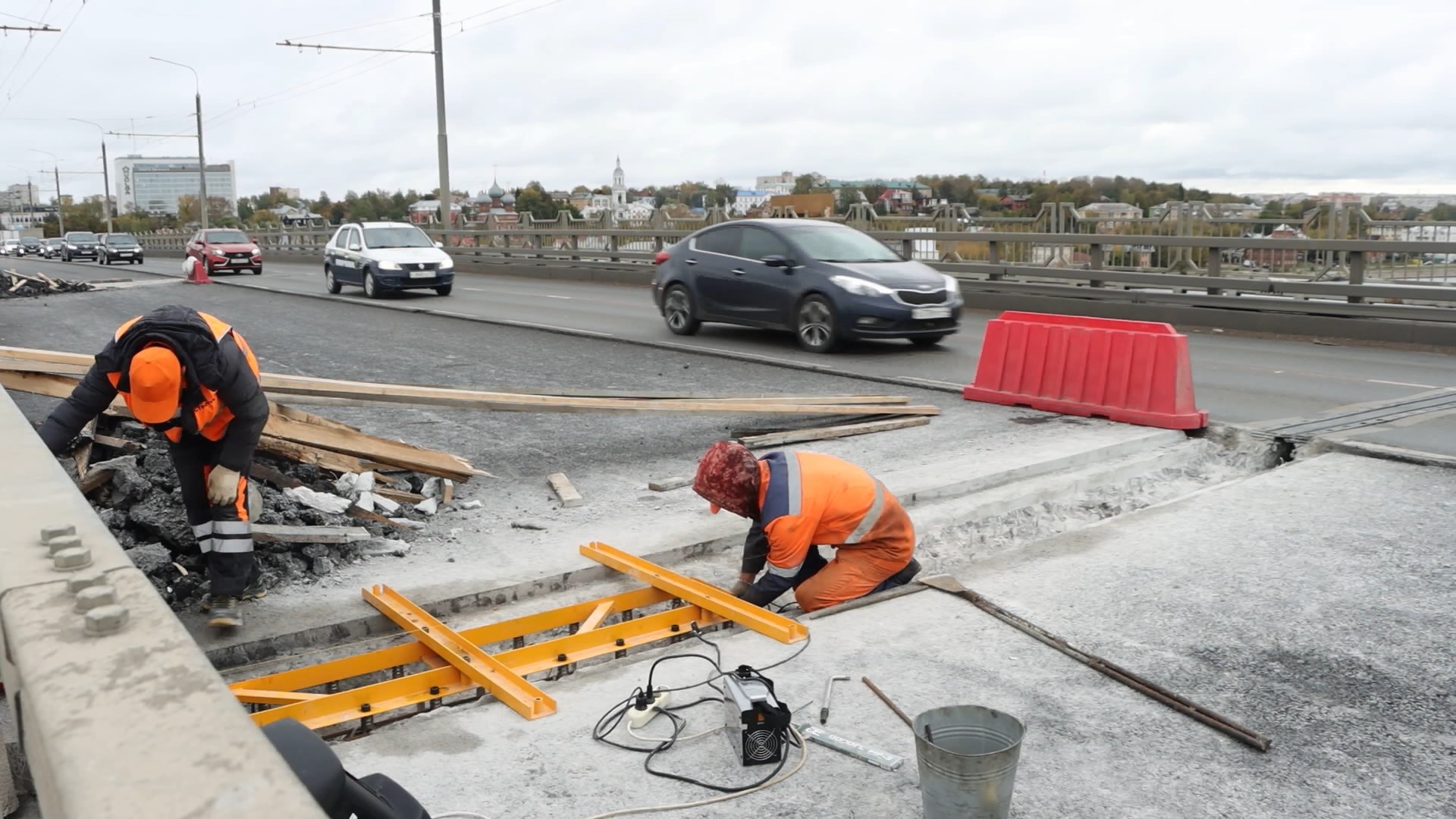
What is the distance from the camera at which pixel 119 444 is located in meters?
6.77

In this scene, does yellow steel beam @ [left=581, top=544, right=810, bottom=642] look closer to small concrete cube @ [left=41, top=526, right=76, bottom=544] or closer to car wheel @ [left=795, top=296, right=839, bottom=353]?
small concrete cube @ [left=41, top=526, right=76, bottom=544]

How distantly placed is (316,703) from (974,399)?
7.36 m

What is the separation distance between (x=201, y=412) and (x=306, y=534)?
1168 mm

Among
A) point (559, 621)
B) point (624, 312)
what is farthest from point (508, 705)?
point (624, 312)

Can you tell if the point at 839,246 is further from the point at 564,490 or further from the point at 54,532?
the point at 54,532

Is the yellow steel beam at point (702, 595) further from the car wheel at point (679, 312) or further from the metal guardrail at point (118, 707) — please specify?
the car wheel at point (679, 312)

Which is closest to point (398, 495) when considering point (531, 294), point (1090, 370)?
point (1090, 370)

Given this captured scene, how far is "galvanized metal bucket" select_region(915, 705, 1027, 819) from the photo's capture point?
3.15m

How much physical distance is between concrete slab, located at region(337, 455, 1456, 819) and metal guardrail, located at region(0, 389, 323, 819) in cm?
180

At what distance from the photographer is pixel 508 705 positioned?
14.1 ft

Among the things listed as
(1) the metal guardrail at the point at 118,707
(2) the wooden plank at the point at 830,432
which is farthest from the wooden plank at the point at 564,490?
(1) the metal guardrail at the point at 118,707

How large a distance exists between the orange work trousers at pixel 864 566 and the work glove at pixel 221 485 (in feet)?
8.70

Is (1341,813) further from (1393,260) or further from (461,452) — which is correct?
(1393,260)

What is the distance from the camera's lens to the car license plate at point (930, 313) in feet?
45.0
